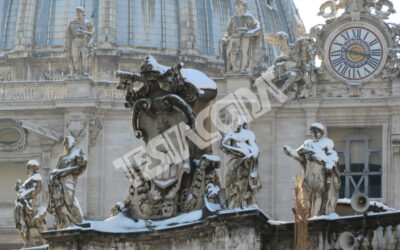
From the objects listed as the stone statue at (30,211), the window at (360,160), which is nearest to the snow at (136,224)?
the stone statue at (30,211)

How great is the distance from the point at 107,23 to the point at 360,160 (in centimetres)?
3193

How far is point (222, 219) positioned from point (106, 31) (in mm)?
63436

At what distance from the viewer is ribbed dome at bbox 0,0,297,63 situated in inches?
3366

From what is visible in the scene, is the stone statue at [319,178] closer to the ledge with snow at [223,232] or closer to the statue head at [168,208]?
the ledge with snow at [223,232]

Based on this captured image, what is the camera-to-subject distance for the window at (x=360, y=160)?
55.6m

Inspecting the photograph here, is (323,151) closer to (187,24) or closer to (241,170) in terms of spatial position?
(241,170)

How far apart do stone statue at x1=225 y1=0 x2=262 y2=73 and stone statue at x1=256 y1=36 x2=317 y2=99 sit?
1.01 meters

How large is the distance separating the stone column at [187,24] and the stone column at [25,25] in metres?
8.31

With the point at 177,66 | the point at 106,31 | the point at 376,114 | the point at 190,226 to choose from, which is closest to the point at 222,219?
the point at 190,226

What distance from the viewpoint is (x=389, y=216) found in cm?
2092

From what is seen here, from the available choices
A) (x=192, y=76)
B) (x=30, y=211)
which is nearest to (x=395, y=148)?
(x=30, y=211)

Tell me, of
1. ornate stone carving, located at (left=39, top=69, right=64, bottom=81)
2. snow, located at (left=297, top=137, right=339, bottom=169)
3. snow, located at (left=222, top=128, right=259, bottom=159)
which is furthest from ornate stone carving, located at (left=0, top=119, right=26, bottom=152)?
snow, located at (left=297, top=137, right=339, bottom=169)

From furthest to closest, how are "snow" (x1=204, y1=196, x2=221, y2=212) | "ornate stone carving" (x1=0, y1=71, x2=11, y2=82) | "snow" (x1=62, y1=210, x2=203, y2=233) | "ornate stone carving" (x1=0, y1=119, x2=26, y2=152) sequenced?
1. "ornate stone carving" (x1=0, y1=71, x2=11, y2=82)
2. "ornate stone carving" (x1=0, y1=119, x2=26, y2=152)
3. "snow" (x1=62, y1=210, x2=203, y2=233)
4. "snow" (x1=204, y1=196, x2=221, y2=212)

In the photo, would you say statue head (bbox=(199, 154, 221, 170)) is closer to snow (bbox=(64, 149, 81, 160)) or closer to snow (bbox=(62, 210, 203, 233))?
snow (bbox=(62, 210, 203, 233))
